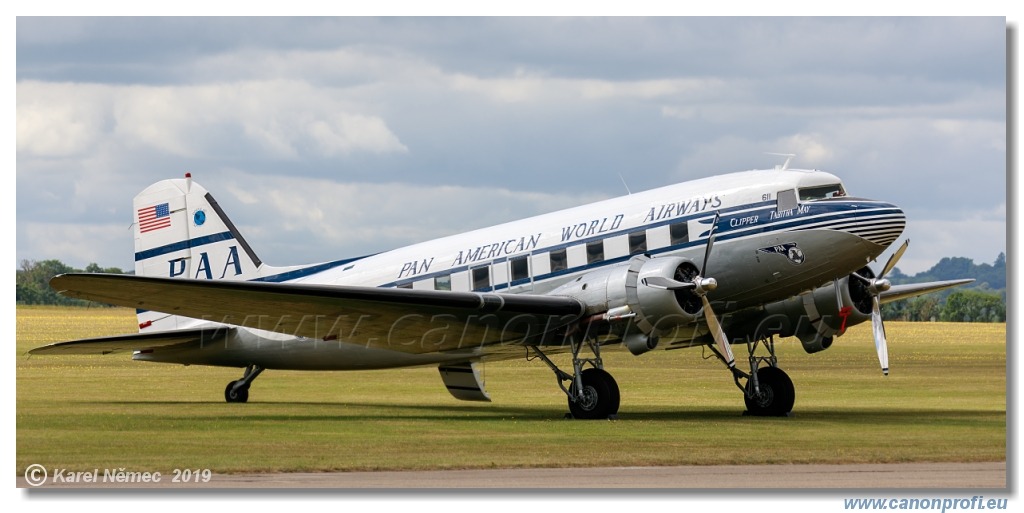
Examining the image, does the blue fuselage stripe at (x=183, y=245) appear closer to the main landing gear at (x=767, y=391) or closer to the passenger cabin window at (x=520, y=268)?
the passenger cabin window at (x=520, y=268)

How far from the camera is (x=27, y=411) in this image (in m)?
24.8

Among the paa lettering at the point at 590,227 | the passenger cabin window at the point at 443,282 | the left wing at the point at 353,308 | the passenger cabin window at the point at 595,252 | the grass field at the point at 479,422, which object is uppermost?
the paa lettering at the point at 590,227

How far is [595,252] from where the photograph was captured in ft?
76.7

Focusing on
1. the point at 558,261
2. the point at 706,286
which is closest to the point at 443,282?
the point at 558,261

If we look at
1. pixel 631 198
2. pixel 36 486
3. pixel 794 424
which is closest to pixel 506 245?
pixel 631 198

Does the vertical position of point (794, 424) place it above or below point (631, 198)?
below

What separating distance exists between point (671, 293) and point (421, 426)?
15.6ft

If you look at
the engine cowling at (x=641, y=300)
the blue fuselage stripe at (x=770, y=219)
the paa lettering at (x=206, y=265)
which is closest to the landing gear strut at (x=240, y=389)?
the paa lettering at (x=206, y=265)

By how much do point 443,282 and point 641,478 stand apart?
1068 centimetres

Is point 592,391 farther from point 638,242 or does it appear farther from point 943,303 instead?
point 943,303

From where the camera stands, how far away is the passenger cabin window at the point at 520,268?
24.1m

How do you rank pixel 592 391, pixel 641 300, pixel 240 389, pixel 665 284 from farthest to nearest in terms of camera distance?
1. pixel 240 389
2. pixel 592 391
3. pixel 641 300
4. pixel 665 284

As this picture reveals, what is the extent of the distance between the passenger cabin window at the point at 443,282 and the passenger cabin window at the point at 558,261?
2.34m

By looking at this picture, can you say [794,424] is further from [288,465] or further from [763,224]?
[288,465]
